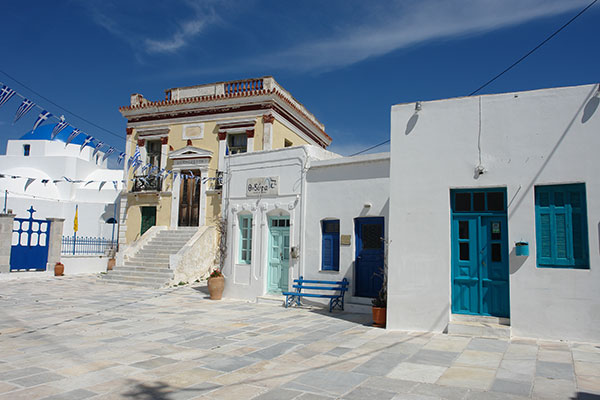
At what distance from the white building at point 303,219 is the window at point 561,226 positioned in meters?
3.72

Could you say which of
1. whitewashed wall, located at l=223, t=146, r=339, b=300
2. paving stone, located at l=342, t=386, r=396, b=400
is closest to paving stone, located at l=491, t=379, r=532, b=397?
paving stone, located at l=342, t=386, r=396, b=400

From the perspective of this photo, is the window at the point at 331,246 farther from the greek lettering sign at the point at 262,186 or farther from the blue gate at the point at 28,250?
the blue gate at the point at 28,250

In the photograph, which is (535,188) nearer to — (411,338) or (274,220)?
(411,338)

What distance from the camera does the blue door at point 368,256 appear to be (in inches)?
426

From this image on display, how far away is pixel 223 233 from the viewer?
1413 cm

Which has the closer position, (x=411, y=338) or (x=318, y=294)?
(x=411, y=338)

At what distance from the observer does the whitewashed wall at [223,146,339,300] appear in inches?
486

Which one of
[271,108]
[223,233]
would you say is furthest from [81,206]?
[223,233]

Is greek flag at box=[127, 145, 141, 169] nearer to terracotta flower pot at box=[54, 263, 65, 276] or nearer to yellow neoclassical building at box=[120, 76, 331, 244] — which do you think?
yellow neoclassical building at box=[120, 76, 331, 244]

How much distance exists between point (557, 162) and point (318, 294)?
6139 millimetres

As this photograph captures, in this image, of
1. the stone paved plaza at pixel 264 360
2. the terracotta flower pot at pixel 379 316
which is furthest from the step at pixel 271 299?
the terracotta flower pot at pixel 379 316

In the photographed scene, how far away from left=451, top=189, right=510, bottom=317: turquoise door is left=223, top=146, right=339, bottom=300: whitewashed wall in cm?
474

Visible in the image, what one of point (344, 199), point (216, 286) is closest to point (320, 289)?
point (344, 199)

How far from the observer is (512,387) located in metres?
5.03
